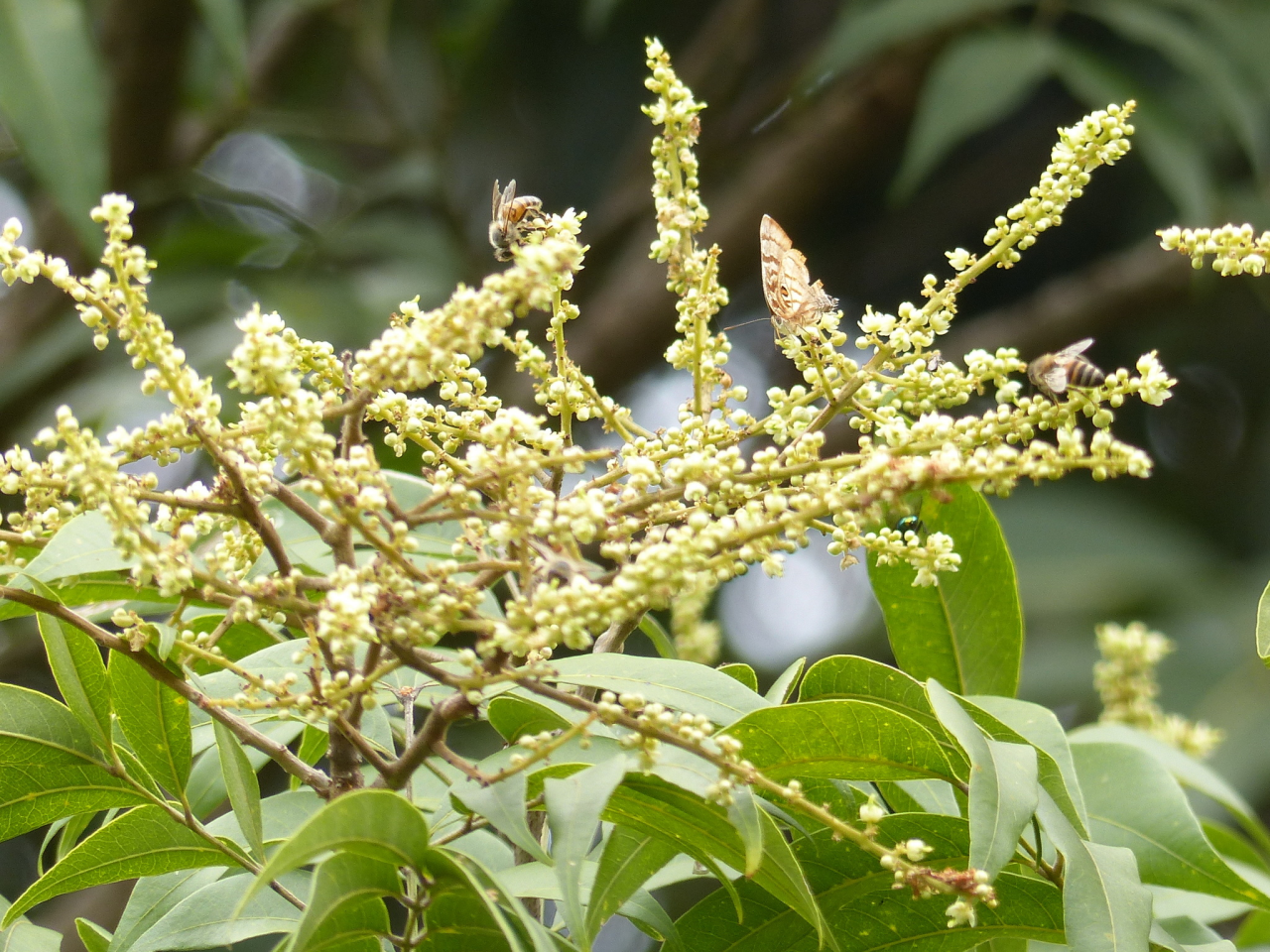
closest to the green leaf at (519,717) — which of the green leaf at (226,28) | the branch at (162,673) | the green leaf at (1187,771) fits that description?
the branch at (162,673)

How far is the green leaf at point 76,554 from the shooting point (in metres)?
0.85

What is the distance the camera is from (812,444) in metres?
0.81

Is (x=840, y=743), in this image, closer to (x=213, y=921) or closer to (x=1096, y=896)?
(x=1096, y=896)

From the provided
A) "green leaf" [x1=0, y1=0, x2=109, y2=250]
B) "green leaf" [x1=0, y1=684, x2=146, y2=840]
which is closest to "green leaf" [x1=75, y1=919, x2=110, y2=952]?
"green leaf" [x1=0, y1=684, x2=146, y2=840]

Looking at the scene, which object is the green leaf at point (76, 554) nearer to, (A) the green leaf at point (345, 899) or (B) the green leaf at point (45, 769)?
(B) the green leaf at point (45, 769)

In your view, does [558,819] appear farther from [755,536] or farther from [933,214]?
[933,214]

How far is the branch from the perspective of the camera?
2.68 ft

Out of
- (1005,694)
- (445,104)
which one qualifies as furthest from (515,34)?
(1005,694)

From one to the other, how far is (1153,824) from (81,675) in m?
0.94

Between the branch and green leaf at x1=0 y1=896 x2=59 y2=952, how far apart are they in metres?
0.26

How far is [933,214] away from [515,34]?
A: 185 cm

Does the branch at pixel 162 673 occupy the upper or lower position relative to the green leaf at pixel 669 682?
lower

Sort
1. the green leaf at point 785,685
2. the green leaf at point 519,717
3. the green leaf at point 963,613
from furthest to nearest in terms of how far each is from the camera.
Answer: the green leaf at point 963,613 → the green leaf at point 785,685 → the green leaf at point 519,717

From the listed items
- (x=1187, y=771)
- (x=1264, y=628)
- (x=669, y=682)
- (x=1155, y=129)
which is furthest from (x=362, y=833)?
(x=1155, y=129)
